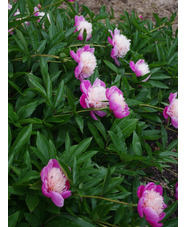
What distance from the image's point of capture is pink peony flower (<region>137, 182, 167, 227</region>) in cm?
78

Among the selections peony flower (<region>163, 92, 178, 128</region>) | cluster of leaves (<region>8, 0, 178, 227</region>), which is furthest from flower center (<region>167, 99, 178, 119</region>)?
cluster of leaves (<region>8, 0, 178, 227</region>)

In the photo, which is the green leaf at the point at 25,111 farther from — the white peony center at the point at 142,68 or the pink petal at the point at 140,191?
the white peony center at the point at 142,68

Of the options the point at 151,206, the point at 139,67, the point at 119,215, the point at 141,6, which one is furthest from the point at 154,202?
the point at 141,6

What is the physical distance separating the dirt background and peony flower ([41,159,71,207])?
290 centimetres

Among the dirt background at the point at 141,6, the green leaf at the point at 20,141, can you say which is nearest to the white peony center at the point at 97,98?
the green leaf at the point at 20,141

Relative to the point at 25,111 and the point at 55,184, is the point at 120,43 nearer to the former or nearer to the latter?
the point at 25,111

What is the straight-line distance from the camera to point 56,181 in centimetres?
69

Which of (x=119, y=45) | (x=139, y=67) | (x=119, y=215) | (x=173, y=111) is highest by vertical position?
(x=119, y=45)

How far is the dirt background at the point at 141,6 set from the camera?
3.27 m

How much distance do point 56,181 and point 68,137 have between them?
0.20m

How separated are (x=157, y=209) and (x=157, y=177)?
0.67m

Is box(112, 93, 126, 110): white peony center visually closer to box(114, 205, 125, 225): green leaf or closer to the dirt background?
box(114, 205, 125, 225): green leaf

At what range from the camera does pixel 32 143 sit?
3.12ft

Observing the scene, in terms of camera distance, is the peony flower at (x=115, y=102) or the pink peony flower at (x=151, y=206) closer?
the pink peony flower at (x=151, y=206)
